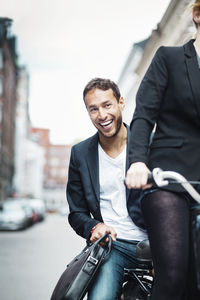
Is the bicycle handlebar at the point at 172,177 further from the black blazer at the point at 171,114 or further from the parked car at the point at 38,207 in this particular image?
the parked car at the point at 38,207

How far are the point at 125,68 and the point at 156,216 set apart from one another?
30727 mm

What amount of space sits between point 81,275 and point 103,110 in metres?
0.82

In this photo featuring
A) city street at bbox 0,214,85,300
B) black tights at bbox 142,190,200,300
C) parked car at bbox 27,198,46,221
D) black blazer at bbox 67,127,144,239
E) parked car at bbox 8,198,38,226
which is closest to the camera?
black tights at bbox 142,190,200,300

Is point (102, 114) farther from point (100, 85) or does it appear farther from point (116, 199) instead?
point (116, 199)

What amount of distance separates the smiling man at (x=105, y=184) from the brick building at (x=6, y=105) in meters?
46.8

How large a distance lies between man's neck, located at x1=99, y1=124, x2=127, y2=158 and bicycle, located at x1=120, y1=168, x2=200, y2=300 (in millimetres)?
572

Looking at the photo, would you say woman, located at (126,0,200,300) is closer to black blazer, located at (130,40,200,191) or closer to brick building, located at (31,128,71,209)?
black blazer, located at (130,40,200,191)

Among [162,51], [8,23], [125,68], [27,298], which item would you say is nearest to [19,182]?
[8,23]

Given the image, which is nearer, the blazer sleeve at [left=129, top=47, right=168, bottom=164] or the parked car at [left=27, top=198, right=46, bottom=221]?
the blazer sleeve at [left=129, top=47, right=168, bottom=164]

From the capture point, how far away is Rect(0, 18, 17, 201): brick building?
54.0 metres

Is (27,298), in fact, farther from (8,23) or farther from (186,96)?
(8,23)

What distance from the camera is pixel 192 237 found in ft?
5.82

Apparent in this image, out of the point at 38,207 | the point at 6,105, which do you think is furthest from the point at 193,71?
the point at 6,105

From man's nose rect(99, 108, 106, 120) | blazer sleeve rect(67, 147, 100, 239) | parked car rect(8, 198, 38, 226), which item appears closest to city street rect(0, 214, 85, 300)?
blazer sleeve rect(67, 147, 100, 239)
